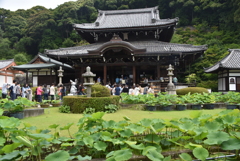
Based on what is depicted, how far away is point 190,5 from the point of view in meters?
Result: 44.6

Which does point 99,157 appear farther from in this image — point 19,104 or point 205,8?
point 205,8

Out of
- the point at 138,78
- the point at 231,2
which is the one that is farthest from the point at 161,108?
the point at 231,2

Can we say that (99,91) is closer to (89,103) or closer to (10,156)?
(89,103)

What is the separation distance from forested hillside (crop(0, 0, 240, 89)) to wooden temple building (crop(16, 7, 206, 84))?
58.5 ft

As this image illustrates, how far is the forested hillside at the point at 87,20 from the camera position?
37188 mm

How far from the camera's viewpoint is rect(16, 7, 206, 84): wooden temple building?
666 inches

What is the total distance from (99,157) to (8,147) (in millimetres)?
1193

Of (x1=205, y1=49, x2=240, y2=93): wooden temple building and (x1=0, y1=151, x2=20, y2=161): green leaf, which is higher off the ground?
(x1=205, y1=49, x2=240, y2=93): wooden temple building

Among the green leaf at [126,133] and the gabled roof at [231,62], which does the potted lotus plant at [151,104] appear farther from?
the gabled roof at [231,62]

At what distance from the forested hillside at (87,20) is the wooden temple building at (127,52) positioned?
17.8m

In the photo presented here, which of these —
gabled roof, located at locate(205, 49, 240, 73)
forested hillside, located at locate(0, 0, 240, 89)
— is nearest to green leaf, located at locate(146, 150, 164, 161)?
gabled roof, located at locate(205, 49, 240, 73)

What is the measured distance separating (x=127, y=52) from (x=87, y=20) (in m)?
35.3

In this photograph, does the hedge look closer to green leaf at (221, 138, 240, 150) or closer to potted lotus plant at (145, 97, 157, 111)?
potted lotus plant at (145, 97, 157, 111)

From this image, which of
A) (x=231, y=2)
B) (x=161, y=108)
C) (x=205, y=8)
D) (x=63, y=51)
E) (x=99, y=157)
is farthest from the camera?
(x=205, y=8)
